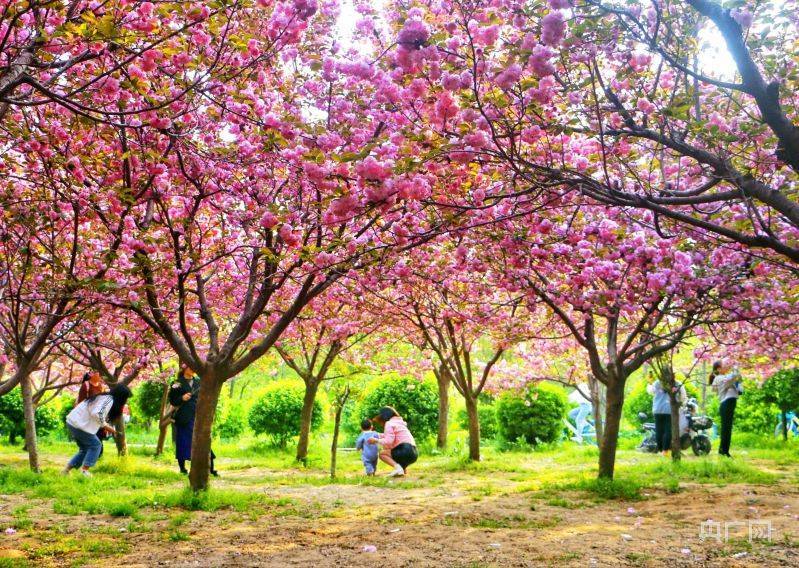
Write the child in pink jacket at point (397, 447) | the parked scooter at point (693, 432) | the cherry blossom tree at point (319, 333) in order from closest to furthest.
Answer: the child in pink jacket at point (397, 447)
the cherry blossom tree at point (319, 333)
the parked scooter at point (693, 432)

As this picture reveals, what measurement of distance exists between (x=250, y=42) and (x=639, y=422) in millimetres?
14940

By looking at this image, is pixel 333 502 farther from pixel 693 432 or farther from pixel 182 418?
pixel 693 432

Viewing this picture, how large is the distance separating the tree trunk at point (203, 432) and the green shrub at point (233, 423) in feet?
43.1

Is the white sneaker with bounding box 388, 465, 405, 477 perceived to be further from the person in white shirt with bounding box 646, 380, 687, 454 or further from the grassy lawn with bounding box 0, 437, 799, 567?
the person in white shirt with bounding box 646, 380, 687, 454

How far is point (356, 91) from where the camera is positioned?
16.2ft

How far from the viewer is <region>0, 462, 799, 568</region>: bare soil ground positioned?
4.35 metres

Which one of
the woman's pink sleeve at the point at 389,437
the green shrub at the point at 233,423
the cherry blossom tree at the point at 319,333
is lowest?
the green shrub at the point at 233,423

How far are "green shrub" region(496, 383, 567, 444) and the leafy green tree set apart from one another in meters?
4.18

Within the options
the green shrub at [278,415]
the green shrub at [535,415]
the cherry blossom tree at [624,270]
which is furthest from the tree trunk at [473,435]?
the green shrub at [278,415]

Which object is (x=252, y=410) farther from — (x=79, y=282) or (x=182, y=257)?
(x=79, y=282)

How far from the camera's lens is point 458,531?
17.5ft

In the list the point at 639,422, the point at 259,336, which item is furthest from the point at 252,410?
the point at 639,422

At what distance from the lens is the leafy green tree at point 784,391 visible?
1239 centimetres

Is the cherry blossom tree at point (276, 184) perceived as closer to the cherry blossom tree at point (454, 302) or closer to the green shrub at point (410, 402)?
the cherry blossom tree at point (454, 302)
